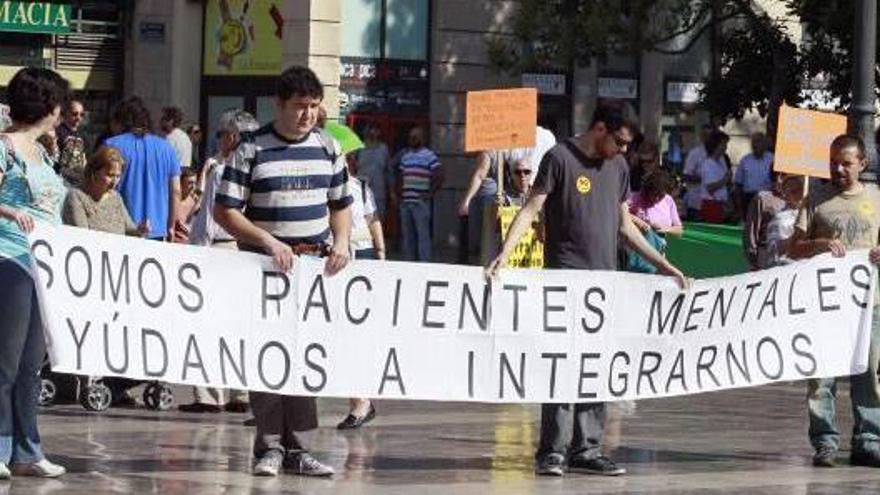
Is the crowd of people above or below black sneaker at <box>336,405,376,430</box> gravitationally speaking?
above

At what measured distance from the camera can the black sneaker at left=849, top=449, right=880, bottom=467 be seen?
13.1m

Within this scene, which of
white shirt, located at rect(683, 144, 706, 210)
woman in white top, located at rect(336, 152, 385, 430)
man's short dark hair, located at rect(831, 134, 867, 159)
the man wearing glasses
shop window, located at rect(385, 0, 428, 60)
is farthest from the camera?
shop window, located at rect(385, 0, 428, 60)

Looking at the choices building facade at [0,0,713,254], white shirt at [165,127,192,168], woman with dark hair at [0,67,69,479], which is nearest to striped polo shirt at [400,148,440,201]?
building facade at [0,0,713,254]

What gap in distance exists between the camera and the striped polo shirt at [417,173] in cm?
3000

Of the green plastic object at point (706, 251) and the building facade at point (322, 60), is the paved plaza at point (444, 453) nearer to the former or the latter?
the green plastic object at point (706, 251)

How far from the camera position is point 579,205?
12305 millimetres

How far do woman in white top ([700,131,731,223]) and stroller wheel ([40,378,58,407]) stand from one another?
1363 centimetres

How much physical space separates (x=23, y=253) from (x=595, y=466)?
3154mm

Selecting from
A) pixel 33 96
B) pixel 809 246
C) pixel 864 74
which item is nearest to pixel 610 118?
pixel 809 246

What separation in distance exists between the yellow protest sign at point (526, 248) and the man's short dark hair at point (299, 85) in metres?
4.16

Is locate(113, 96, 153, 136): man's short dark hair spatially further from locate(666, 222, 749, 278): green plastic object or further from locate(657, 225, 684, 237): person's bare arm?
locate(666, 222, 749, 278): green plastic object

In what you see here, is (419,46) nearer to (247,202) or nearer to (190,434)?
(190,434)

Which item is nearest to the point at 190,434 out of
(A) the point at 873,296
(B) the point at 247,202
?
(B) the point at 247,202

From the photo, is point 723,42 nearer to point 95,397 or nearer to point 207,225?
point 207,225
